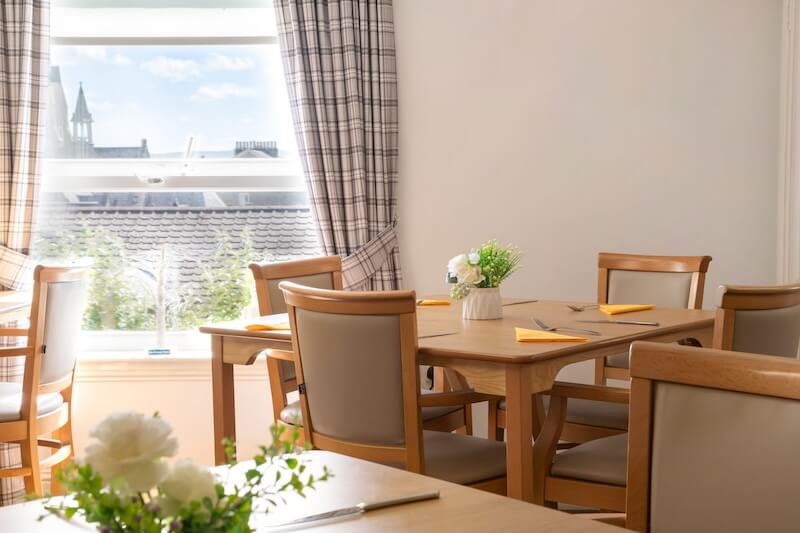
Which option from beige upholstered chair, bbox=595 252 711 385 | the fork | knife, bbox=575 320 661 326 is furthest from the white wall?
knife, bbox=575 320 661 326

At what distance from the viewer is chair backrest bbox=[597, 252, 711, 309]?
367 centimetres

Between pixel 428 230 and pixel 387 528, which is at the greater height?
pixel 428 230

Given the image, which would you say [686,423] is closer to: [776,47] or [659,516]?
[659,516]

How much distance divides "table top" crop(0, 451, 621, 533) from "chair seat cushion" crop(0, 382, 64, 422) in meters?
2.31

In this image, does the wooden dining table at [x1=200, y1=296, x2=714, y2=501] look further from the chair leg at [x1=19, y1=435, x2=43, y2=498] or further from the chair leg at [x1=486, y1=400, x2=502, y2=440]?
the chair leg at [x1=19, y1=435, x2=43, y2=498]

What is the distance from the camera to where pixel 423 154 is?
4539mm

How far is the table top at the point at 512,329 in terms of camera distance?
2510mm

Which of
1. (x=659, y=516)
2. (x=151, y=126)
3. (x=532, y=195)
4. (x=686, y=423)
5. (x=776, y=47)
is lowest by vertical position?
(x=659, y=516)

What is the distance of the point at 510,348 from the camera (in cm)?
253

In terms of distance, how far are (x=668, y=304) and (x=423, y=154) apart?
1.40 m

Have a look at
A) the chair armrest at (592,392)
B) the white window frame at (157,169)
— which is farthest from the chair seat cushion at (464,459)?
the white window frame at (157,169)

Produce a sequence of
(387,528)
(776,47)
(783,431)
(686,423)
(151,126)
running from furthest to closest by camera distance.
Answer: (151,126), (776,47), (686,423), (783,431), (387,528)

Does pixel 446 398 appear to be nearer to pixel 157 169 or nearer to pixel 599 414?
pixel 599 414

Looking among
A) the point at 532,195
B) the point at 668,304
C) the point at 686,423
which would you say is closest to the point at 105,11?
the point at 532,195
